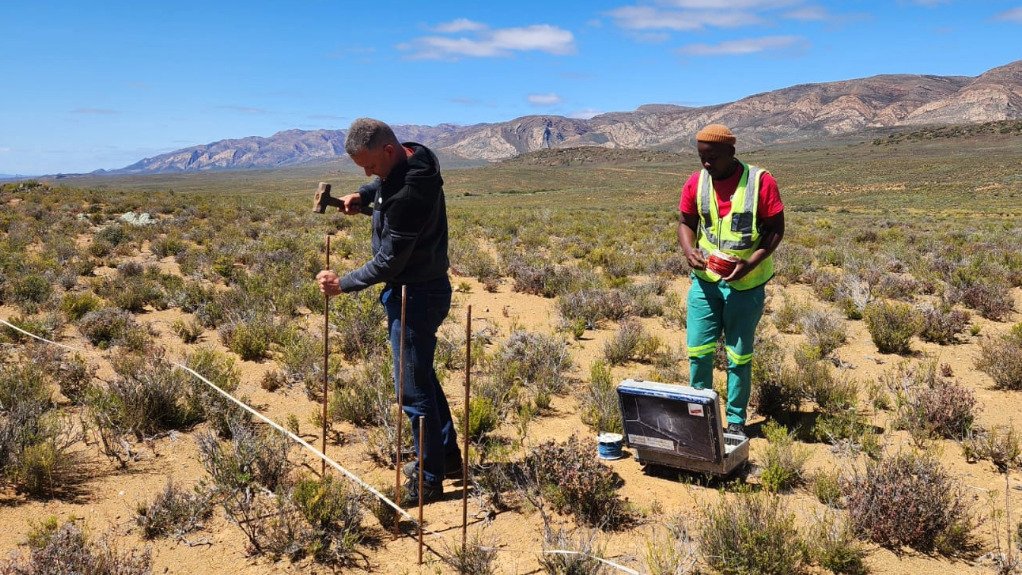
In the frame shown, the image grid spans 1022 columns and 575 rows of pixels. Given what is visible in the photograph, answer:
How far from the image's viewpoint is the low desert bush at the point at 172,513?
129 inches

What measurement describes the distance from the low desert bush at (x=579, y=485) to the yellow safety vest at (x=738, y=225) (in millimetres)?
1445

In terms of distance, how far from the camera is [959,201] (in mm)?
35031

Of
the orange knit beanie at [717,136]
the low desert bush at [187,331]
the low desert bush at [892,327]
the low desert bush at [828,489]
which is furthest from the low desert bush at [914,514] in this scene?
the low desert bush at [187,331]

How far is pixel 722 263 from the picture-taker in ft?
12.5

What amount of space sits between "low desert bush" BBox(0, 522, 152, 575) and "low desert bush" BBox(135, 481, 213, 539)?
0.27 metres

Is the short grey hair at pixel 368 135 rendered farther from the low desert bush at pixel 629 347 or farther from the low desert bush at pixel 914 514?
the low desert bush at pixel 629 347

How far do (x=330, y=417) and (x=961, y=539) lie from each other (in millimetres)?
4074

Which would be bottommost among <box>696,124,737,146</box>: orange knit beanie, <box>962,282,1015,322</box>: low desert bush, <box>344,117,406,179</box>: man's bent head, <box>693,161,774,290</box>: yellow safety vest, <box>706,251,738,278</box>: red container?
<box>962,282,1015,322</box>: low desert bush

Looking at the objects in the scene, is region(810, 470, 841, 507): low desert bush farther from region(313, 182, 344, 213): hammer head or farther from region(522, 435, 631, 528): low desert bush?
region(313, 182, 344, 213): hammer head

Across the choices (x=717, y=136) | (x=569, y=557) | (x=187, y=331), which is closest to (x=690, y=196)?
(x=717, y=136)

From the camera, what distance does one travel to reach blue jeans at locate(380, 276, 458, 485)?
3303 mm

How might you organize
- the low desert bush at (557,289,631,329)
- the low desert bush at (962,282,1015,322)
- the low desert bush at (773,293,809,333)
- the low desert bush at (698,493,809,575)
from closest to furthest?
the low desert bush at (698,493,809,575) < the low desert bush at (773,293,809,333) < the low desert bush at (962,282,1015,322) < the low desert bush at (557,289,631,329)

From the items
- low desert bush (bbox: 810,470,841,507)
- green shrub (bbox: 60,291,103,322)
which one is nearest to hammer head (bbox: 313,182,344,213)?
low desert bush (bbox: 810,470,841,507)

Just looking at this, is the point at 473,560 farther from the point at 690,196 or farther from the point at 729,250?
the point at 690,196
